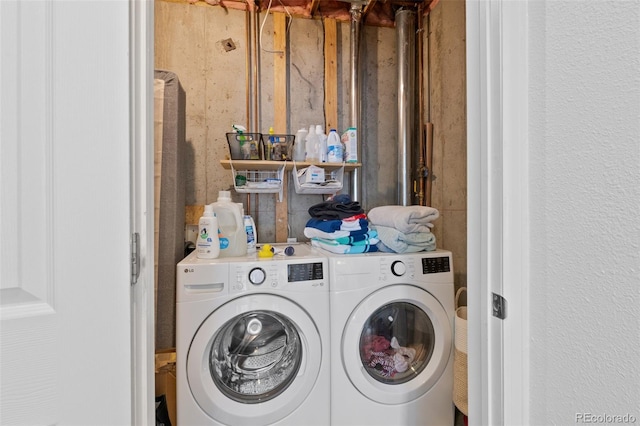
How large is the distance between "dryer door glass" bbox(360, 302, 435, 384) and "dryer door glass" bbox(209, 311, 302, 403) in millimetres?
351

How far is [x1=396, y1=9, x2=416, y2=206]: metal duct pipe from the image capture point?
206 cm

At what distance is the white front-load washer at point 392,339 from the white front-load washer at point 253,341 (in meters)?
0.08

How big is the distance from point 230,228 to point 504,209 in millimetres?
1265

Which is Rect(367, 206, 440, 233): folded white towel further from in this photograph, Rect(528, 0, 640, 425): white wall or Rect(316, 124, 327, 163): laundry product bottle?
Rect(528, 0, 640, 425): white wall

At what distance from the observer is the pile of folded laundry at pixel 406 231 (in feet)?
4.93

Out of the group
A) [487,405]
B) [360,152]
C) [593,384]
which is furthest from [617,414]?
[360,152]

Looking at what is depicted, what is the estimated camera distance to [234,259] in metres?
1.39

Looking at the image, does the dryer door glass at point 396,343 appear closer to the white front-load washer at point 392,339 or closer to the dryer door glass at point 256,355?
the white front-load washer at point 392,339

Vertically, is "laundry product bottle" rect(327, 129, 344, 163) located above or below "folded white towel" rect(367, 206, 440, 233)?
above

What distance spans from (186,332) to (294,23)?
1991 mm

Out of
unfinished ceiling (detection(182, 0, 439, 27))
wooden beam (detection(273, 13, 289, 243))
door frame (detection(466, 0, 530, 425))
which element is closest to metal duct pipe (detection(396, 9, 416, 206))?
unfinished ceiling (detection(182, 0, 439, 27))
